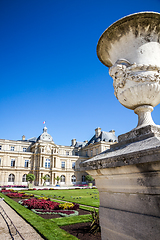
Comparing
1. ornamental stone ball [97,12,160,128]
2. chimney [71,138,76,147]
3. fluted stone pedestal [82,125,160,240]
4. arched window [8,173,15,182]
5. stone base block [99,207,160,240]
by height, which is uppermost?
chimney [71,138,76,147]

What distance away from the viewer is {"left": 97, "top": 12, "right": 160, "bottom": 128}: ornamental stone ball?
7.38ft

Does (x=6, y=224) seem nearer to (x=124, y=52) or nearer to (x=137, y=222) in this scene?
(x=137, y=222)

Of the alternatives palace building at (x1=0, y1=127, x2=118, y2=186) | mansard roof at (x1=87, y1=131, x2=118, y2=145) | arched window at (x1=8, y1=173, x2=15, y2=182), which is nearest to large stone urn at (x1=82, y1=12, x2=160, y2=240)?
palace building at (x1=0, y1=127, x2=118, y2=186)

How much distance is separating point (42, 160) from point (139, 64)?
4421cm

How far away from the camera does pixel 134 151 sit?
1773 mm

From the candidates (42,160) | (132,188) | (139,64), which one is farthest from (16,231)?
(42,160)

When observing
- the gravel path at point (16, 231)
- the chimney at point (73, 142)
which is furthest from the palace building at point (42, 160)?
the gravel path at point (16, 231)

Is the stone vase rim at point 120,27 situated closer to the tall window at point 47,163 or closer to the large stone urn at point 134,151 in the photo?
the large stone urn at point 134,151

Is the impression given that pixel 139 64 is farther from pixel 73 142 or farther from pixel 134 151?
pixel 73 142

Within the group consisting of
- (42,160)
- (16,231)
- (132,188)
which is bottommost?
(16,231)

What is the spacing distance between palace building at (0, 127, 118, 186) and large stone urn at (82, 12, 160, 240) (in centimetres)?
3741

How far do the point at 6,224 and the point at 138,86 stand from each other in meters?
6.31

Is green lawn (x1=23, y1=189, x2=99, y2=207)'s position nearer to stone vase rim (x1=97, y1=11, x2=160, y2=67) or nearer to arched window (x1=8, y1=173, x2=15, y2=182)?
stone vase rim (x1=97, y1=11, x2=160, y2=67)

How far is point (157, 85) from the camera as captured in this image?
2.23 metres
